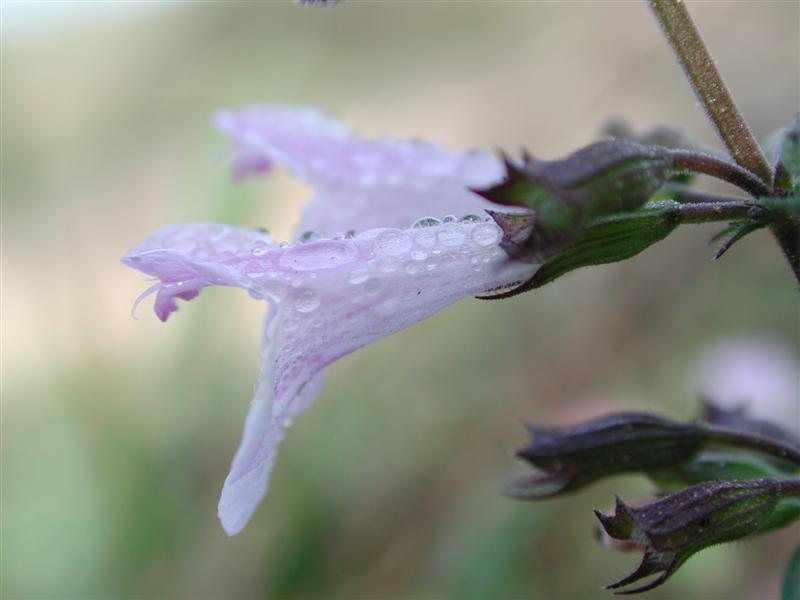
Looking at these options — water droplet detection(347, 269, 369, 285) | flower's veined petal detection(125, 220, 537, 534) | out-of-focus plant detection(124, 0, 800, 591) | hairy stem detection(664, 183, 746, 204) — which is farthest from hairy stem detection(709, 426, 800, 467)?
water droplet detection(347, 269, 369, 285)

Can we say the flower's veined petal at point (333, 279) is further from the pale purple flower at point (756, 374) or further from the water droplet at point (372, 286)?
the pale purple flower at point (756, 374)

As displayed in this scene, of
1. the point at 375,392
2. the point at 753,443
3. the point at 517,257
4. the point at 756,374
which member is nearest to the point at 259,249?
the point at 517,257

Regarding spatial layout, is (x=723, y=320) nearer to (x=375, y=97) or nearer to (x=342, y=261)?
(x=342, y=261)

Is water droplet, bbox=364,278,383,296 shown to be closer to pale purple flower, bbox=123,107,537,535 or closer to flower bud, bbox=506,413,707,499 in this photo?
pale purple flower, bbox=123,107,537,535

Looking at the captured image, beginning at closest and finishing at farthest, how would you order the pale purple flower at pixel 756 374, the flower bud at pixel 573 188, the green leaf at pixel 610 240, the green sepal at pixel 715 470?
the flower bud at pixel 573 188
the green leaf at pixel 610 240
the green sepal at pixel 715 470
the pale purple flower at pixel 756 374

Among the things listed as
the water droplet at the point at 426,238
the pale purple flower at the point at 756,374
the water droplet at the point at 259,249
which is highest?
the water droplet at the point at 259,249

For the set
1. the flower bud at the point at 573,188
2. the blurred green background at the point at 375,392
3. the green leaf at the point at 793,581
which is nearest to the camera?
the flower bud at the point at 573,188

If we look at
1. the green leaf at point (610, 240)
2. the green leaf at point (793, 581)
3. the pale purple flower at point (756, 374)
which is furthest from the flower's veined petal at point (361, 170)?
the pale purple flower at point (756, 374)
